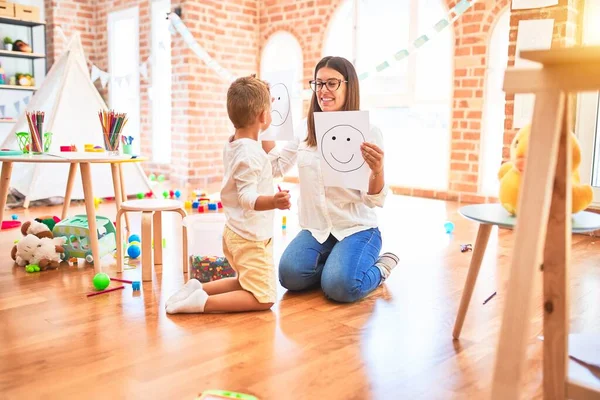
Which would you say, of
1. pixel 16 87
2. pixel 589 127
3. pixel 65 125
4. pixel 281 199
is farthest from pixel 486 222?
pixel 16 87

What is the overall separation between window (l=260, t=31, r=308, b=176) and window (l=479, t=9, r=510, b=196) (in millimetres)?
1866

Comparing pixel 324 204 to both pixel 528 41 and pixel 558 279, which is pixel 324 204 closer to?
pixel 558 279

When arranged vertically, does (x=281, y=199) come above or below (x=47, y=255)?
above

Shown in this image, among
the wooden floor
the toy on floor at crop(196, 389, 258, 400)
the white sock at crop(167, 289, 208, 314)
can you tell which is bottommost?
the wooden floor

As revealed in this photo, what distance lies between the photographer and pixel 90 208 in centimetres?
234

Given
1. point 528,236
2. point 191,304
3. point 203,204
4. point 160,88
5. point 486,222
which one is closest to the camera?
point 528,236

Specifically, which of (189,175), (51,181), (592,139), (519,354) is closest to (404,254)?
(592,139)

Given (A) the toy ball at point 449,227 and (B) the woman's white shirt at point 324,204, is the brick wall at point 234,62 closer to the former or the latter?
(A) the toy ball at point 449,227

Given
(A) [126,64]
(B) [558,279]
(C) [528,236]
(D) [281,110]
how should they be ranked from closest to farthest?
(C) [528,236] < (B) [558,279] < (D) [281,110] < (A) [126,64]

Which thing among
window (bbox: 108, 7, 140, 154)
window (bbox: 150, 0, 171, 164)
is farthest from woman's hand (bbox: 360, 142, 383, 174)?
window (bbox: 108, 7, 140, 154)

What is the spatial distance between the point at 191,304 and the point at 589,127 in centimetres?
250

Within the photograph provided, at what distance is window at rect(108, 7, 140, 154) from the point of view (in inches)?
248

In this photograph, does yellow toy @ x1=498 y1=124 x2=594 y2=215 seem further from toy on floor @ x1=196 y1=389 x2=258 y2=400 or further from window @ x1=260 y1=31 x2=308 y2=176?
window @ x1=260 y1=31 x2=308 y2=176

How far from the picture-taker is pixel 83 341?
65.2 inches
